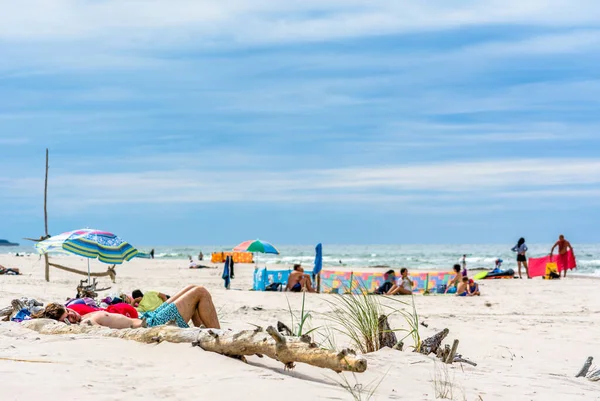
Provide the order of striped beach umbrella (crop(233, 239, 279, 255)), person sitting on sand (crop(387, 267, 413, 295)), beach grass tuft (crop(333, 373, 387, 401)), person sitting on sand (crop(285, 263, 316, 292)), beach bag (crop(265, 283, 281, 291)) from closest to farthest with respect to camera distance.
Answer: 1. beach grass tuft (crop(333, 373, 387, 401))
2. person sitting on sand (crop(387, 267, 413, 295))
3. person sitting on sand (crop(285, 263, 316, 292))
4. beach bag (crop(265, 283, 281, 291))
5. striped beach umbrella (crop(233, 239, 279, 255))

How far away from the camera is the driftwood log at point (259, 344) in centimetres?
422

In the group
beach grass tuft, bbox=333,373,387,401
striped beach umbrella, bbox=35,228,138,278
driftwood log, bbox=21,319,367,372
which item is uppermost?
striped beach umbrella, bbox=35,228,138,278

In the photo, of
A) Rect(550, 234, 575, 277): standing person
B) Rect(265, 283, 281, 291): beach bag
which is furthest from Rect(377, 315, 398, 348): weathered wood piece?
Rect(550, 234, 575, 277): standing person

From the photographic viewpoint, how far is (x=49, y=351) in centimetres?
488

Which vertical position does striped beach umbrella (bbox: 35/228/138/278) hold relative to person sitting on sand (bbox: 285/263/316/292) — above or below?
above

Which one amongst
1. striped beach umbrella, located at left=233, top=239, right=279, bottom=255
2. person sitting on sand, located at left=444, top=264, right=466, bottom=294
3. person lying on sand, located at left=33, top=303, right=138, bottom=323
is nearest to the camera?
→ person lying on sand, located at left=33, top=303, right=138, bottom=323

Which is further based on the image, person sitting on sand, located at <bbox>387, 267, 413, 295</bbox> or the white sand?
person sitting on sand, located at <bbox>387, 267, 413, 295</bbox>

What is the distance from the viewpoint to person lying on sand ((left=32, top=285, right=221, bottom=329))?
20.4ft

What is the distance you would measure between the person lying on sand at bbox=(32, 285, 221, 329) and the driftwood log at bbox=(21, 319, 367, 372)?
0.66 m

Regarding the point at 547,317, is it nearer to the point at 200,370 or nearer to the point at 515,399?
the point at 515,399

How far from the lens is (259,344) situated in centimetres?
449

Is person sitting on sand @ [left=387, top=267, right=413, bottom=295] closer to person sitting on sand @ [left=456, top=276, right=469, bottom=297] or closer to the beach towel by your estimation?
person sitting on sand @ [left=456, top=276, right=469, bottom=297]

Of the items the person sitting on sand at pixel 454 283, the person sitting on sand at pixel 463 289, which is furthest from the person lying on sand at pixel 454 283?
the person sitting on sand at pixel 463 289

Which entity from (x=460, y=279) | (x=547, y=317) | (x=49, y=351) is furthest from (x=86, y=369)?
(x=460, y=279)
